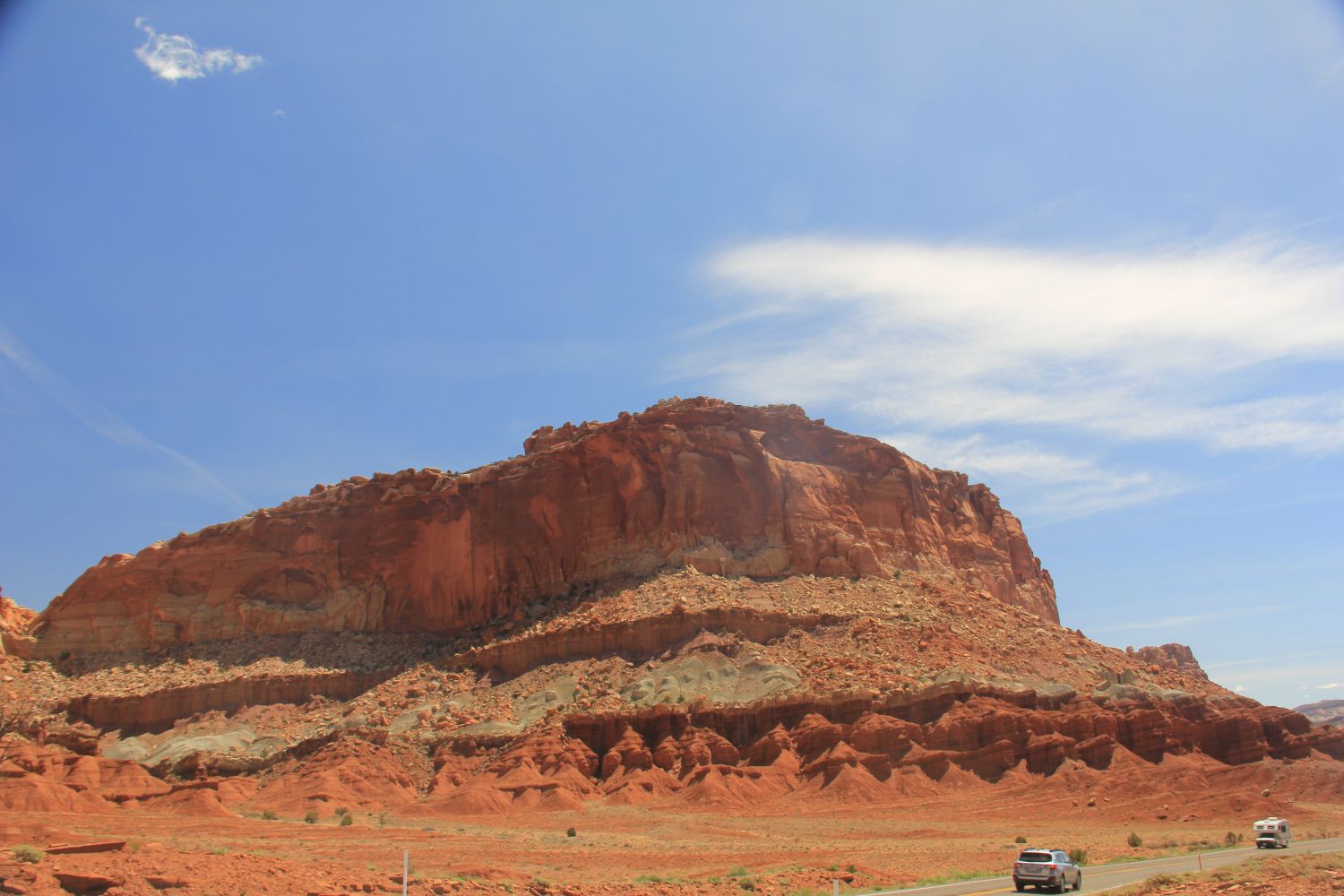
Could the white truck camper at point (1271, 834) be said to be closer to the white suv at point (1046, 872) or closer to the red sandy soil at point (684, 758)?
the red sandy soil at point (684, 758)

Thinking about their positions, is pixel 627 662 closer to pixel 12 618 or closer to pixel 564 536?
pixel 564 536

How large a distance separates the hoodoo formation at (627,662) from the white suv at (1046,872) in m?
5.86

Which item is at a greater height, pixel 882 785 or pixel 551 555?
pixel 551 555

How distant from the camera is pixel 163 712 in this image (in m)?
76.7

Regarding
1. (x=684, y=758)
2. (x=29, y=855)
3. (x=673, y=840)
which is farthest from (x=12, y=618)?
(x=29, y=855)

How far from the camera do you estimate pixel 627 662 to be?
221ft

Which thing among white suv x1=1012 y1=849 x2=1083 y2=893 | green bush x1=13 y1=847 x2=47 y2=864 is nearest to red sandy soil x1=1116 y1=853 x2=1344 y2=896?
white suv x1=1012 y1=849 x2=1083 y2=893

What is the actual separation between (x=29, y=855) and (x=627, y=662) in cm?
4808

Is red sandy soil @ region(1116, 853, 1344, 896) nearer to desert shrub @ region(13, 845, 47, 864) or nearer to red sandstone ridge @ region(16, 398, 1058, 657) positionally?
desert shrub @ region(13, 845, 47, 864)

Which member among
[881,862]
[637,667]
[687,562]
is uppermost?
[687,562]

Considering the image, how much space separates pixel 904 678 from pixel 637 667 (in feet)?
54.1

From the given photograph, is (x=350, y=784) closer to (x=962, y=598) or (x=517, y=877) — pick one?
(x=517, y=877)

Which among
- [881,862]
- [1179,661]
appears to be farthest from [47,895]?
[1179,661]

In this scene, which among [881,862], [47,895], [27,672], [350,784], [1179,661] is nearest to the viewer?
[47,895]
